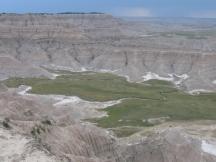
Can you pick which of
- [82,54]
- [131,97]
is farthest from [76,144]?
[82,54]

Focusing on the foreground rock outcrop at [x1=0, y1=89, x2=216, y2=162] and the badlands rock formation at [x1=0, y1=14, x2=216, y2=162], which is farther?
the badlands rock formation at [x1=0, y1=14, x2=216, y2=162]

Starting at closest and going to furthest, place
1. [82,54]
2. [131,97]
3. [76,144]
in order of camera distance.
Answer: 1. [76,144]
2. [131,97]
3. [82,54]

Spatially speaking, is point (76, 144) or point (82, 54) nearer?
point (76, 144)

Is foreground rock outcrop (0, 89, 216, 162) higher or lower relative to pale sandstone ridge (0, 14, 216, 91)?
higher

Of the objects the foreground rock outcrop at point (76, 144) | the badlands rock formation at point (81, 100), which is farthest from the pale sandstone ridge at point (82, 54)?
the foreground rock outcrop at point (76, 144)

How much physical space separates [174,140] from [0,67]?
276ft

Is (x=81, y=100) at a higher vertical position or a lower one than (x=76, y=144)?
lower

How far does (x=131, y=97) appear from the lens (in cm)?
9094

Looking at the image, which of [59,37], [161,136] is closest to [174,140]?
[161,136]

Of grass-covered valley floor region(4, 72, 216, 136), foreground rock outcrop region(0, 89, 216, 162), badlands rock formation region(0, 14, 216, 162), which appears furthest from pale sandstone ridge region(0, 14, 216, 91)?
foreground rock outcrop region(0, 89, 216, 162)

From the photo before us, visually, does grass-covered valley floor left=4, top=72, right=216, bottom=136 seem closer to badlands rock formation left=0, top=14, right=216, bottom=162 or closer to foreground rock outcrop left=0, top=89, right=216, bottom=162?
badlands rock formation left=0, top=14, right=216, bottom=162

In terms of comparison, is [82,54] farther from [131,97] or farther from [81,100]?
[81,100]

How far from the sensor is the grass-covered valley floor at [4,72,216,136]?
71938 mm

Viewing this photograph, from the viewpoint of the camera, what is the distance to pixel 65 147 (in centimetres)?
2633
